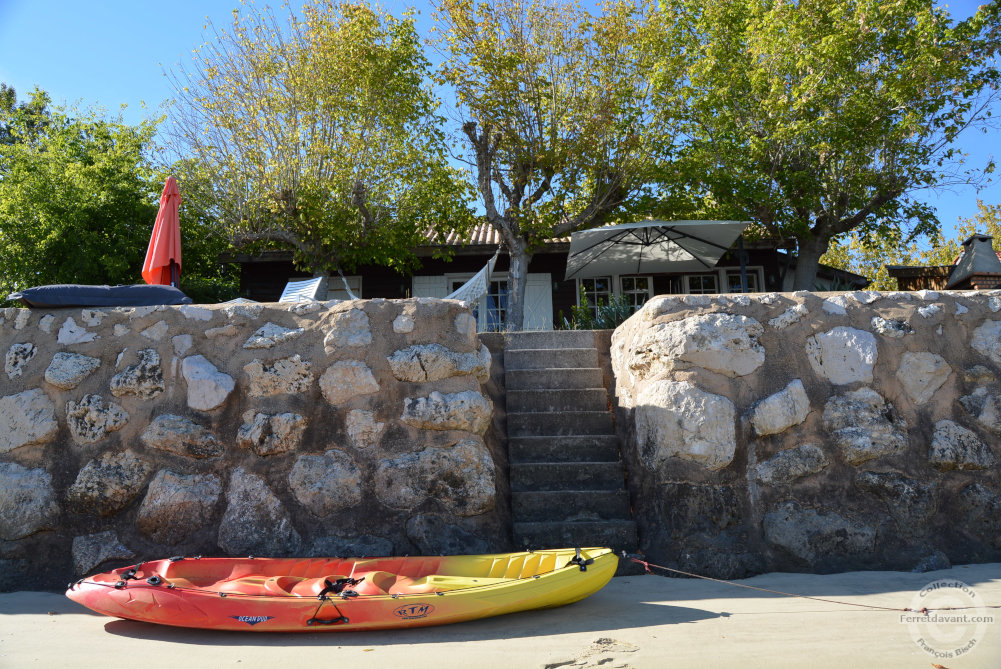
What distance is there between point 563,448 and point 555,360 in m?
0.85

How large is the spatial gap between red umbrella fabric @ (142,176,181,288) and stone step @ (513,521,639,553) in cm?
362

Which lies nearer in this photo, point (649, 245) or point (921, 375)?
point (921, 375)

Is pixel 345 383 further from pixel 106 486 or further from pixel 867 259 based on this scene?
pixel 867 259

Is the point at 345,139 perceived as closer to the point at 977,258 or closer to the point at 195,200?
the point at 195,200

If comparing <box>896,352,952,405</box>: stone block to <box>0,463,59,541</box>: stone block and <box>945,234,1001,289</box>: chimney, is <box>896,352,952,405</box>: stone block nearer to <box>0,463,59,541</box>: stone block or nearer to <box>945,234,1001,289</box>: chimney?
<box>945,234,1001,289</box>: chimney

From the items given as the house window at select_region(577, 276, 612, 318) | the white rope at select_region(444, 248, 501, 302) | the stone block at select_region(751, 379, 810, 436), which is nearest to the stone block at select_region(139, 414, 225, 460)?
the stone block at select_region(751, 379, 810, 436)

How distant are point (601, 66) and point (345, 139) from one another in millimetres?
3691

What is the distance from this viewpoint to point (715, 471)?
384 centimetres

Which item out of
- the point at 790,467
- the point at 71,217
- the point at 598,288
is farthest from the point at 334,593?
the point at 598,288

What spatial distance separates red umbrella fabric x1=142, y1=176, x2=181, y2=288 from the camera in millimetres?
5547

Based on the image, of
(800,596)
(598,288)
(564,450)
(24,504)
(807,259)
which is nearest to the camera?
(800,596)

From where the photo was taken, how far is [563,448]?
4.39 metres

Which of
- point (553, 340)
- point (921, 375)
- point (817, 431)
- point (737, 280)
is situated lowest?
point (817, 431)

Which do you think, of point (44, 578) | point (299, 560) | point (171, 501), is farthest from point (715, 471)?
point (44, 578)
